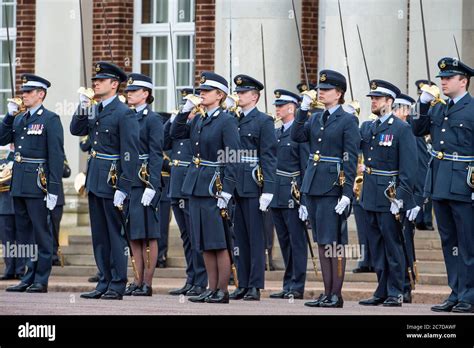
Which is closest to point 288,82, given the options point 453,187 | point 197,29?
point 197,29

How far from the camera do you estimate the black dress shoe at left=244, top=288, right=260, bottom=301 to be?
15969 millimetres

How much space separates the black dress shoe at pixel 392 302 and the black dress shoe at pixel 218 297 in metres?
1.43

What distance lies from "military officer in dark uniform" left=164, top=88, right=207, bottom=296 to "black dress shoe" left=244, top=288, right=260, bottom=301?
2.70 ft

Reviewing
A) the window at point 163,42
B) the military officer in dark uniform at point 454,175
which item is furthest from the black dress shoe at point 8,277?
the military officer in dark uniform at point 454,175

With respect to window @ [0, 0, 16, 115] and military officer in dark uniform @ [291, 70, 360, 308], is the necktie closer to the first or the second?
military officer in dark uniform @ [291, 70, 360, 308]

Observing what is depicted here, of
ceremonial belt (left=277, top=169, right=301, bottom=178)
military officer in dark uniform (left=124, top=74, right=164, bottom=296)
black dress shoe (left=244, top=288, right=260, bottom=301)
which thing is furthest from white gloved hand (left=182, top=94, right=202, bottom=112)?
ceremonial belt (left=277, top=169, right=301, bottom=178)

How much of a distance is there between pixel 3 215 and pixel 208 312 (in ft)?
21.6

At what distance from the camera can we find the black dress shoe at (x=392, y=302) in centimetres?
1499

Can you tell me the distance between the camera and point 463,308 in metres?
13.9

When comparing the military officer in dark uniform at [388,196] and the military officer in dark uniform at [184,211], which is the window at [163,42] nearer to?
the military officer in dark uniform at [184,211]

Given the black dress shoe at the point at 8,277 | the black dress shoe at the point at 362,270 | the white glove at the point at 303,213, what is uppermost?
the white glove at the point at 303,213

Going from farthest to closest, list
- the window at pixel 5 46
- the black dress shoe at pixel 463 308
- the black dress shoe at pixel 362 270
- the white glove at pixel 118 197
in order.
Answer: the window at pixel 5 46 → the black dress shoe at pixel 362 270 → the white glove at pixel 118 197 → the black dress shoe at pixel 463 308

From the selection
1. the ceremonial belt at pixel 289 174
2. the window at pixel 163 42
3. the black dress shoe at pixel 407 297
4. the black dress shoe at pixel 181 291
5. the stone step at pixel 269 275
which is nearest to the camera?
the black dress shoe at pixel 407 297

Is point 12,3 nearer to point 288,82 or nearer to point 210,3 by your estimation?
point 210,3
